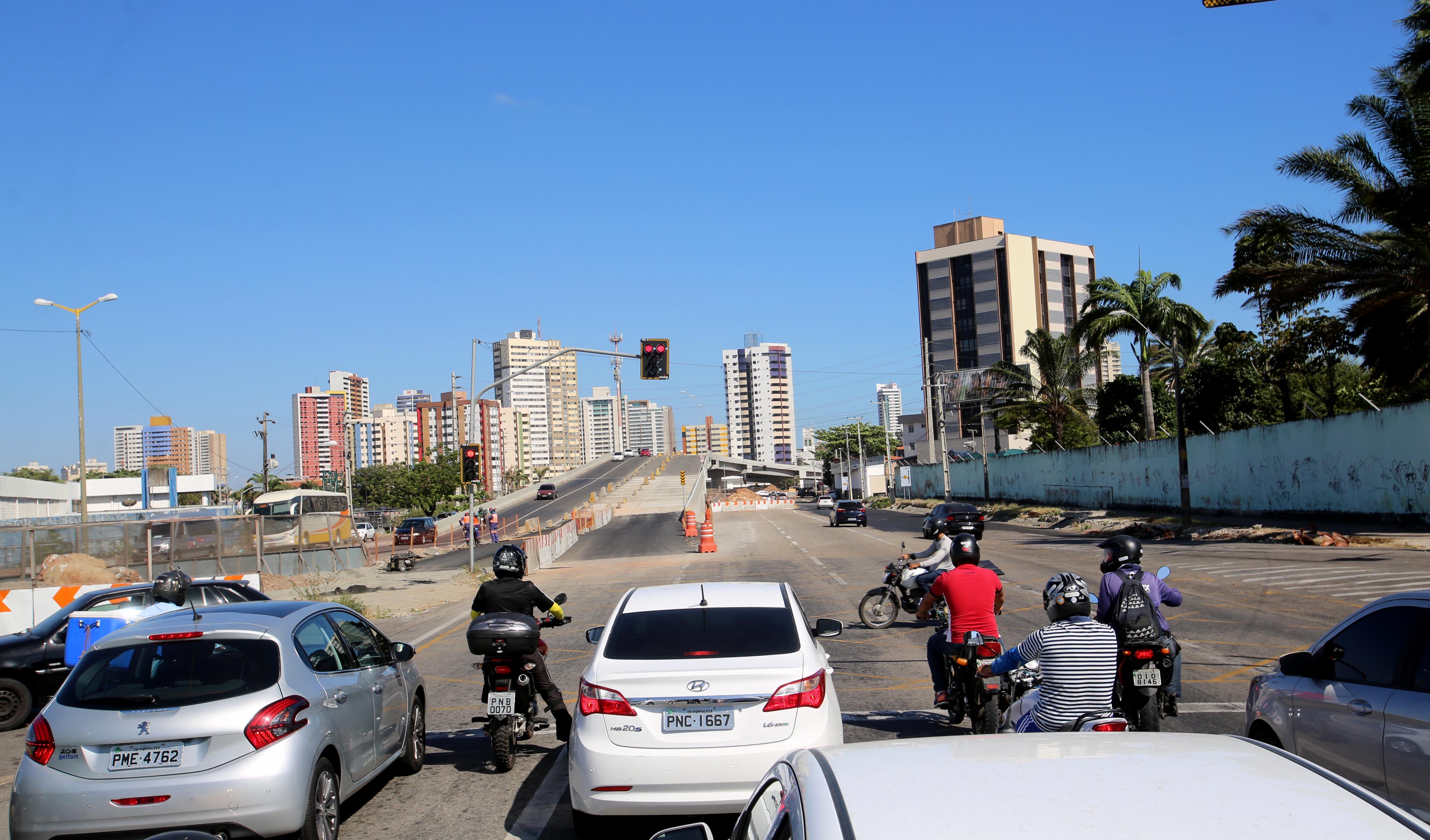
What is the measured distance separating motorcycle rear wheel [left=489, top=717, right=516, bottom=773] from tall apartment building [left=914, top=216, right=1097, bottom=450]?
355ft

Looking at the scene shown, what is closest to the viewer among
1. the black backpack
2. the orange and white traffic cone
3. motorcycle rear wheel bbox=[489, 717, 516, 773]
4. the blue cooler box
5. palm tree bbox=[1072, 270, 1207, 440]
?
the black backpack

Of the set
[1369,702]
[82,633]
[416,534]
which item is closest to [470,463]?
[82,633]

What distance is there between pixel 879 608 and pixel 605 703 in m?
10.2

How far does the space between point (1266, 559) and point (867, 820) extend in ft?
83.7

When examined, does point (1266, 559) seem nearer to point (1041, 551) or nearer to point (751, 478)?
point (1041, 551)

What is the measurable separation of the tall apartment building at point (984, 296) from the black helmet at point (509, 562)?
107 meters

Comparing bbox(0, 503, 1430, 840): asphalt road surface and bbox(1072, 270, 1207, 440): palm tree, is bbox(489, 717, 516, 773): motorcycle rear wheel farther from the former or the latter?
bbox(1072, 270, 1207, 440): palm tree

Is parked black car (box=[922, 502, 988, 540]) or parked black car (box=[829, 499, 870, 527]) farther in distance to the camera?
parked black car (box=[829, 499, 870, 527])

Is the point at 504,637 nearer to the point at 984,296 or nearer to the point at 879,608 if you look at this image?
the point at 879,608

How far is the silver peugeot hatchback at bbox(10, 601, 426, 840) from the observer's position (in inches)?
223

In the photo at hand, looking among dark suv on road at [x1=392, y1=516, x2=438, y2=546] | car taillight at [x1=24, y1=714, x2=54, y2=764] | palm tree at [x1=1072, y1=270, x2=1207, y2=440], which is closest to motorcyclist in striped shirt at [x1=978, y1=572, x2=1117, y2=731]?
car taillight at [x1=24, y1=714, x2=54, y2=764]

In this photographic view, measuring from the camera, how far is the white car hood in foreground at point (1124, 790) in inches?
87.9

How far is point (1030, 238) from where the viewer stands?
119938 millimetres

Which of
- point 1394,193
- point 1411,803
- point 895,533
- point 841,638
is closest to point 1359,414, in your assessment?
point 1394,193
